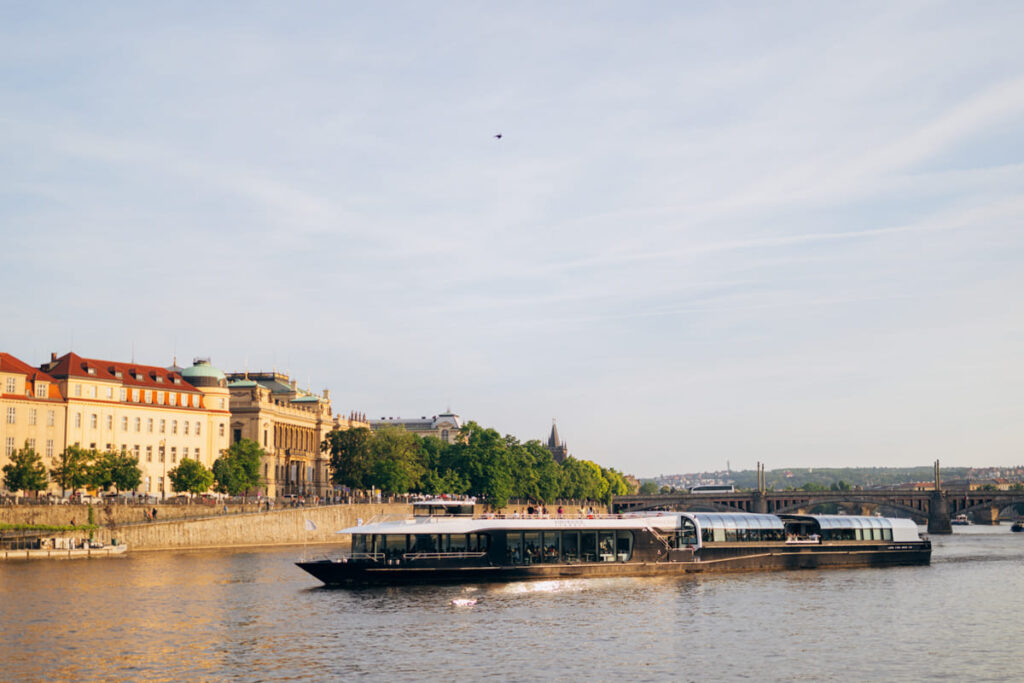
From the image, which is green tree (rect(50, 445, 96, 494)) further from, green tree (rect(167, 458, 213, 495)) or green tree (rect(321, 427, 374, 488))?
green tree (rect(321, 427, 374, 488))

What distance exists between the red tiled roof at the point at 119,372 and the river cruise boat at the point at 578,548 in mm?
76340

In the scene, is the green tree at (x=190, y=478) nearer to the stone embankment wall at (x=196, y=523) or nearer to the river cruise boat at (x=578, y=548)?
the stone embankment wall at (x=196, y=523)

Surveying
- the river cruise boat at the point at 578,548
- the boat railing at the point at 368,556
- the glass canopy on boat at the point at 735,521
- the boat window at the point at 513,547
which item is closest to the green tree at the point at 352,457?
the glass canopy on boat at the point at 735,521

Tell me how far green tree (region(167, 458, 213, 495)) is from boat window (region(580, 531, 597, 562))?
7935 centimetres

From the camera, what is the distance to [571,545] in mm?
87250

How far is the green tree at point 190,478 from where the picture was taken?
150625 millimetres

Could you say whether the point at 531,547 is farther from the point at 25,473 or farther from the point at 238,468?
the point at 238,468

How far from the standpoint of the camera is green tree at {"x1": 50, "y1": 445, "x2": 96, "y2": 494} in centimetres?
13388

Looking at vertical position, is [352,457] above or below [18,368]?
below

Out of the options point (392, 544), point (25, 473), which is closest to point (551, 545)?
point (392, 544)

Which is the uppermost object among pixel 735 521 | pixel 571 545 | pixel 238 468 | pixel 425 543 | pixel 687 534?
pixel 238 468

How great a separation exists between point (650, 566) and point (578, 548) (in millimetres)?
6007

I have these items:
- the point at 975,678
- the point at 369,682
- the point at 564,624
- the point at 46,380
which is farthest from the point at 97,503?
the point at 975,678

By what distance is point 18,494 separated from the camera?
132m
